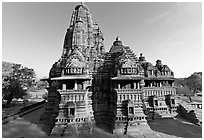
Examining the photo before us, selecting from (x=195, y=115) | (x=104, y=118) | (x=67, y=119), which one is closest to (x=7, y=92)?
(x=67, y=119)

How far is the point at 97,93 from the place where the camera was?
53.8ft

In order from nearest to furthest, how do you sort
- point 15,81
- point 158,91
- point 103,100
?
point 103,100 < point 158,91 < point 15,81

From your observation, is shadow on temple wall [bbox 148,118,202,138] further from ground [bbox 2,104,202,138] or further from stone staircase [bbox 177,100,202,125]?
stone staircase [bbox 177,100,202,125]

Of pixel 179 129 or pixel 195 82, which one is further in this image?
pixel 195 82

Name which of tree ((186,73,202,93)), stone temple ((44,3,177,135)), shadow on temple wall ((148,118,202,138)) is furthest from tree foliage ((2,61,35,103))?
tree ((186,73,202,93))

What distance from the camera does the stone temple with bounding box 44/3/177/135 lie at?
44.5 feet

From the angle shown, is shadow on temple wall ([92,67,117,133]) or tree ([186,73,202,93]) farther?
tree ([186,73,202,93])

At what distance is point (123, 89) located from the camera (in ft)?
46.5

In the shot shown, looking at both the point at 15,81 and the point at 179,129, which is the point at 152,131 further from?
the point at 15,81

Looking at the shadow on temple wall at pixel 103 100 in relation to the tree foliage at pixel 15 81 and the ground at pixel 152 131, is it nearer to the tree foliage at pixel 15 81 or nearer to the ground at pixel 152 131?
the ground at pixel 152 131

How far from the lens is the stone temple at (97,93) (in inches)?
534

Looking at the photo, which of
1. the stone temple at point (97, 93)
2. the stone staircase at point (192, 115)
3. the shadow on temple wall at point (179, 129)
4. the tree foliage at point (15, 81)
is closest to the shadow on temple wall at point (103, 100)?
the stone temple at point (97, 93)

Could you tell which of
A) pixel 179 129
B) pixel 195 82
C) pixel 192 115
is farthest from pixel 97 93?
pixel 195 82

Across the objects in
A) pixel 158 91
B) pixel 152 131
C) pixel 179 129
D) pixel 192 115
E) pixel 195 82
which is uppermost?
pixel 195 82
